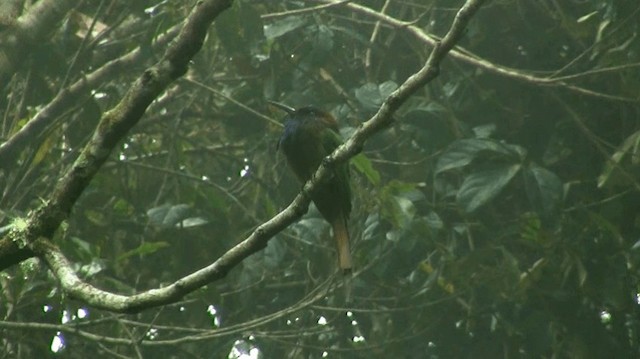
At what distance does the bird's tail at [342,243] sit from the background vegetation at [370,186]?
0.22 meters

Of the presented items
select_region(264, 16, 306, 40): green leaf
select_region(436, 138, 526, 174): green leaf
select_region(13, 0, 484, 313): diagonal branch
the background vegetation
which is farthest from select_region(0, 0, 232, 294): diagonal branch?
select_region(264, 16, 306, 40): green leaf

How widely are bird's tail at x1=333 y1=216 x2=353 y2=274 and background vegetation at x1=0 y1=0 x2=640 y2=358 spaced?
0.73ft

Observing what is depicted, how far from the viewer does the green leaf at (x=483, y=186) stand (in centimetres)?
387

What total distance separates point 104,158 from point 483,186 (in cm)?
181

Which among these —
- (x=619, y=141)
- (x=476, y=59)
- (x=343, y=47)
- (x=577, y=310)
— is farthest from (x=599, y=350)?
(x=343, y=47)

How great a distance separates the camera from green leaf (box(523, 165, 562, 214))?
388 cm

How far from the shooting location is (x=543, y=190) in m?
3.89

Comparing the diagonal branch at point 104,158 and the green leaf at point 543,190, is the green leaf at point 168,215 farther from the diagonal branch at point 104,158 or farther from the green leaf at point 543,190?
the diagonal branch at point 104,158

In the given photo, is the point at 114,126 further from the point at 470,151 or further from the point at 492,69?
the point at 492,69

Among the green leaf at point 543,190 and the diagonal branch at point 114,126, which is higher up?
the diagonal branch at point 114,126

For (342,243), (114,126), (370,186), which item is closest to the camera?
(114,126)

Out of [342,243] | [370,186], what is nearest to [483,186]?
[342,243]

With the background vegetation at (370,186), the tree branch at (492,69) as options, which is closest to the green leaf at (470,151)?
the background vegetation at (370,186)

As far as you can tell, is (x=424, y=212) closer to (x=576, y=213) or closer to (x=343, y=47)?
(x=576, y=213)
